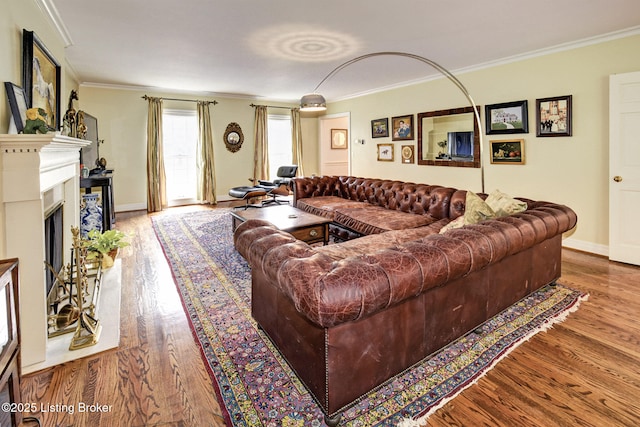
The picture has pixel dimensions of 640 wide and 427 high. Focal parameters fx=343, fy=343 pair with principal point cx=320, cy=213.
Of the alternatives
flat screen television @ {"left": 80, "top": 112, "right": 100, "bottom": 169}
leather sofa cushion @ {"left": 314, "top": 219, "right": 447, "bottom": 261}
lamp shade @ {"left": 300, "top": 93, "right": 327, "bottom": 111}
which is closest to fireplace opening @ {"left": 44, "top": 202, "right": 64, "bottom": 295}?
leather sofa cushion @ {"left": 314, "top": 219, "right": 447, "bottom": 261}

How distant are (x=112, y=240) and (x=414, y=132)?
534cm

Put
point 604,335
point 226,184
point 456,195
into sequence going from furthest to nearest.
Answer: point 226,184
point 456,195
point 604,335

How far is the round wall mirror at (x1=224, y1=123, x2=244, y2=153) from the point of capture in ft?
27.0

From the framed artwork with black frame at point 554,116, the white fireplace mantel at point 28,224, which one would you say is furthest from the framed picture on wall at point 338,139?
the white fireplace mantel at point 28,224

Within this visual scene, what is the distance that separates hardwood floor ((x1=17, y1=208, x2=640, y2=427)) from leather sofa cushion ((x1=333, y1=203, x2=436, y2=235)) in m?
1.66

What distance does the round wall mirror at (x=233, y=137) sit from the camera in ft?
27.0

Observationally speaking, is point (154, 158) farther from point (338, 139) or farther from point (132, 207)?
point (338, 139)

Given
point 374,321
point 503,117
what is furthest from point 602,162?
point 374,321

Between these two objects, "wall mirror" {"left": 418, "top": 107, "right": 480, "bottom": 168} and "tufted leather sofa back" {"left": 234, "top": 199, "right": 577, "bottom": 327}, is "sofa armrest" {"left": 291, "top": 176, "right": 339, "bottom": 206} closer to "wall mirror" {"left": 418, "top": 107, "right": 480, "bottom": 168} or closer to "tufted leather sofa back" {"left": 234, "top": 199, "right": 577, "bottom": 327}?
"wall mirror" {"left": 418, "top": 107, "right": 480, "bottom": 168}

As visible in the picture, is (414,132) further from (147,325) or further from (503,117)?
(147,325)

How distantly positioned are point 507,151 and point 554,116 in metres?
0.74

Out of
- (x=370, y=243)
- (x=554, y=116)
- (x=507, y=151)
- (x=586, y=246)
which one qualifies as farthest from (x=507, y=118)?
(x=370, y=243)

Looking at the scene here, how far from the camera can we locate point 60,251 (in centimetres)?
320

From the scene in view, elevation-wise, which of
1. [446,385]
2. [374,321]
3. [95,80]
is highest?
[95,80]
